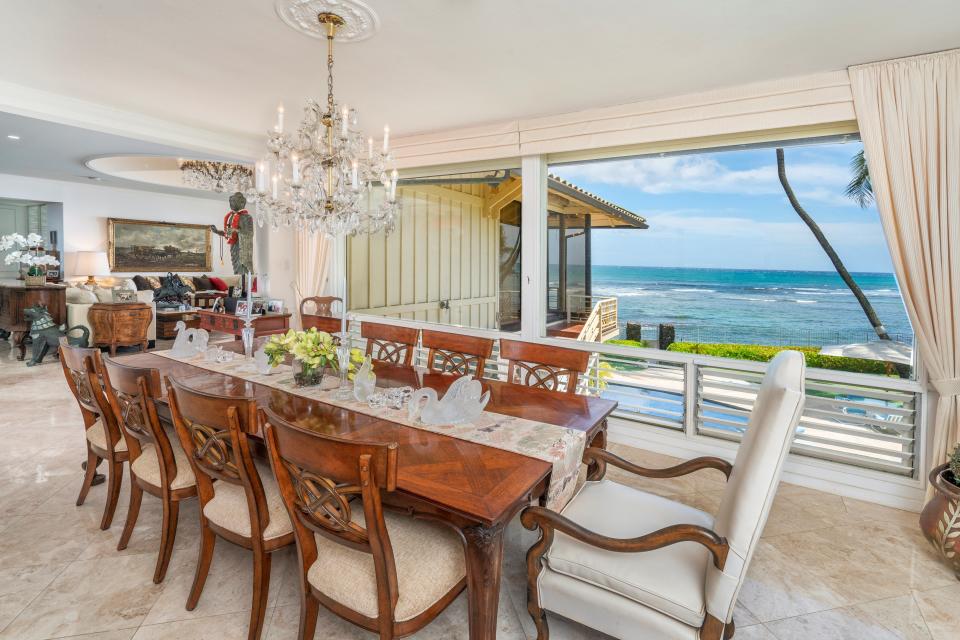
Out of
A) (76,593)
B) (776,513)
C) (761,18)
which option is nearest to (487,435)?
(76,593)

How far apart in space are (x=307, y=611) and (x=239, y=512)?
0.43 meters

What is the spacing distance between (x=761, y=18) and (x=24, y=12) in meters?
3.39

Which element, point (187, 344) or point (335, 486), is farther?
point (187, 344)

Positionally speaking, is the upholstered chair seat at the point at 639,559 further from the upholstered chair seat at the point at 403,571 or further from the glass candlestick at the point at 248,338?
the glass candlestick at the point at 248,338

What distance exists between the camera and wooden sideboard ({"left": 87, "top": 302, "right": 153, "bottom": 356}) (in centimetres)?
581

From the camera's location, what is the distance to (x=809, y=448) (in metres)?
2.98

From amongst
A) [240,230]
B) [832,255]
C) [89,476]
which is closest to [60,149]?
[240,230]

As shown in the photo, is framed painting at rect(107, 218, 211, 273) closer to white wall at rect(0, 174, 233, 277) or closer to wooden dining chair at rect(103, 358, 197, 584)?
white wall at rect(0, 174, 233, 277)

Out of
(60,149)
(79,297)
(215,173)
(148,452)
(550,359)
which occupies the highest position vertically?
(215,173)

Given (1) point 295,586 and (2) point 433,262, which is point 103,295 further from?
(1) point 295,586

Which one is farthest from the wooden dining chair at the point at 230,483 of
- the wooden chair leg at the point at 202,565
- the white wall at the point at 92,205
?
the white wall at the point at 92,205

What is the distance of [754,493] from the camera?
122cm

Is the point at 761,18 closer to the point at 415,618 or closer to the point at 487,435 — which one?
the point at 487,435

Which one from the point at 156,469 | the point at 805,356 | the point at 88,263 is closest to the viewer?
the point at 156,469
